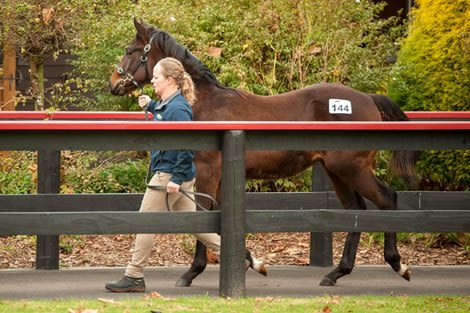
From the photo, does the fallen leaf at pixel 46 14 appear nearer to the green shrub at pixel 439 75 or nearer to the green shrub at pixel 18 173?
the green shrub at pixel 18 173

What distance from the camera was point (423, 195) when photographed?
32.0ft

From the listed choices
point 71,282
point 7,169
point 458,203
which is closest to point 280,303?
point 71,282

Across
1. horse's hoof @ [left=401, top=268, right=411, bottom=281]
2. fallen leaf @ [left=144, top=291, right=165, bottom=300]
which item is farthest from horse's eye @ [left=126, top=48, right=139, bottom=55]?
horse's hoof @ [left=401, top=268, right=411, bottom=281]

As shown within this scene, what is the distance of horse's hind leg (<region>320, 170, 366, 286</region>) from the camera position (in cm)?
896

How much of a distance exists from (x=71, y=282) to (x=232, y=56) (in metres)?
4.47

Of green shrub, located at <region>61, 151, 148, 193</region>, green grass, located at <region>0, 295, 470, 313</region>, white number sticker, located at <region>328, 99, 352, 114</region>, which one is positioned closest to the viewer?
green grass, located at <region>0, 295, 470, 313</region>

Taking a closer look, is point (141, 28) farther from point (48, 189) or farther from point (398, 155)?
point (398, 155)

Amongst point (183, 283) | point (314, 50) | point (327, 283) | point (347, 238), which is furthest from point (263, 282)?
point (314, 50)

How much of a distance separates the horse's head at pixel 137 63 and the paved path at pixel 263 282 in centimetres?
168

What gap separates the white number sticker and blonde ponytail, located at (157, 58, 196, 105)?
1346 millimetres

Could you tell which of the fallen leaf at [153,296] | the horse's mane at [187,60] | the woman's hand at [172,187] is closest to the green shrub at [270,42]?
the horse's mane at [187,60]

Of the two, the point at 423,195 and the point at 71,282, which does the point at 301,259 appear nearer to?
the point at 423,195

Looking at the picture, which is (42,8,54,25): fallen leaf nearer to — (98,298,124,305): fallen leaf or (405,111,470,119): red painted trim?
(405,111,470,119): red painted trim

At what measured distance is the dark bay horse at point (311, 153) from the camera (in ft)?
29.6
